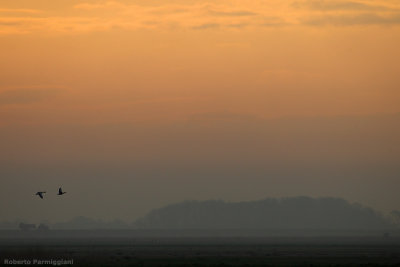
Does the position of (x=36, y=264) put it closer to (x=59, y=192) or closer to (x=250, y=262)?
(x=59, y=192)

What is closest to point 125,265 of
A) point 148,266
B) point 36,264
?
point 148,266

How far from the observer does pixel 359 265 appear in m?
87.2

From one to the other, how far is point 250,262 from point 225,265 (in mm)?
8545

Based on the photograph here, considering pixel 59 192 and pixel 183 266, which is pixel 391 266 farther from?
pixel 59 192

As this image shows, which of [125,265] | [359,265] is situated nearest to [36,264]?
[125,265]

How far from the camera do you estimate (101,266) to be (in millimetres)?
83438

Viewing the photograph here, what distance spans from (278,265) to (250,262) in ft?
20.8

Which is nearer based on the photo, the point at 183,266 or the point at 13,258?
the point at 183,266

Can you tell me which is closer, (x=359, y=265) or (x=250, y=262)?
(x=359, y=265)

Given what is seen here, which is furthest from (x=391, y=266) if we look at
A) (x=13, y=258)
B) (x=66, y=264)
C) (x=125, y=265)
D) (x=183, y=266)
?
(x=13, y=258)

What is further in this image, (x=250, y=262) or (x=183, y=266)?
(x=250, y=262)

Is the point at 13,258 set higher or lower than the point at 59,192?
lower

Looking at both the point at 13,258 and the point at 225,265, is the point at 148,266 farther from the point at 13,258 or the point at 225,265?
the point at 13,258

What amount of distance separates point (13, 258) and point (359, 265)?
131 feet
